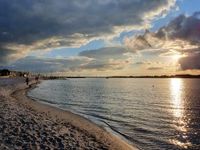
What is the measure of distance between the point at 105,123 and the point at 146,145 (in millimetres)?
10353

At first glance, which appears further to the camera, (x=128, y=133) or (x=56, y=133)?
(x=128, y=133)

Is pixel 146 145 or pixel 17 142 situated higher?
pixel 17 142

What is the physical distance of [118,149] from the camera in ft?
55.5

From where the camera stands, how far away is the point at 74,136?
18594 millimetres

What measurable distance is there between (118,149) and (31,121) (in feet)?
28.0

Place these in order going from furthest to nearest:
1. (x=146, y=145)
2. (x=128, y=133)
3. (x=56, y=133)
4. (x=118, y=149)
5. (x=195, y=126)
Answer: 1. (x=195, y=126)
2. (x=128, y=133)
3. (x=146, y=145)
4. (x=56, y=133)
5. (x=118, y=149)

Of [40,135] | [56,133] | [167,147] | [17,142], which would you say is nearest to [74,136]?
[56,133]

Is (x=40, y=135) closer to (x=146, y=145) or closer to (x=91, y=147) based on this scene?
(x=91, y=147)

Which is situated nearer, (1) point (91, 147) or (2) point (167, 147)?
(1) point (91, 147)

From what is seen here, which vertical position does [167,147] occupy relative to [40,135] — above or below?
below

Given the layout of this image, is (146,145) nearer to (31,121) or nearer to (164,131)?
(164,131)

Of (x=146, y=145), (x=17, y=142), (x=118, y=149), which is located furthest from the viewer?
(x=146, y=145)

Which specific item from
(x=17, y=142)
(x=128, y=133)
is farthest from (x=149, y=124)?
(x=17, y=142)

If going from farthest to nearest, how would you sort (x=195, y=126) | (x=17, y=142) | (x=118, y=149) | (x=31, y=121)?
(x=195, y=126) < (x=31, y=121) < (x=118, y=149) < (x=17, y=142)
